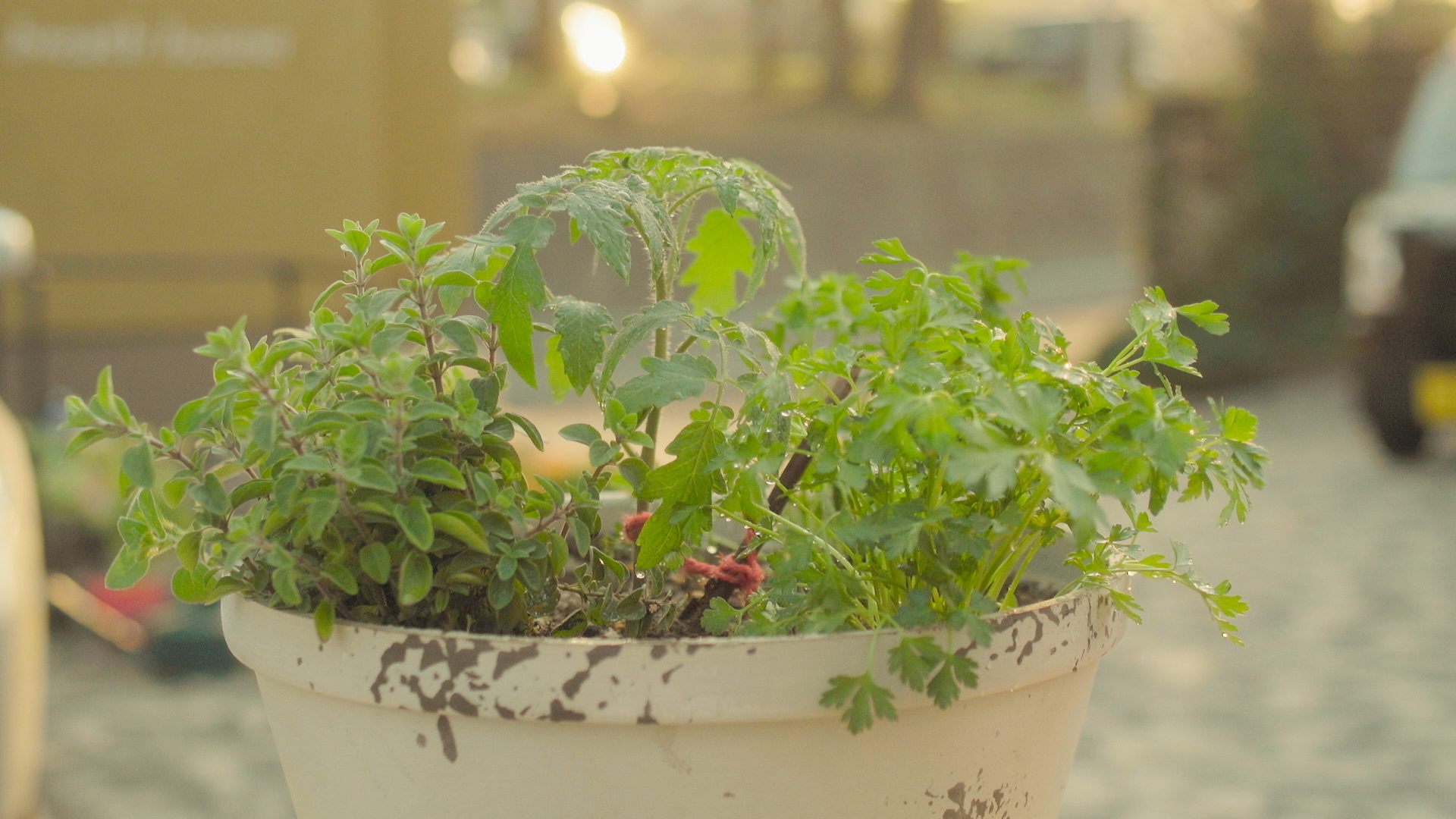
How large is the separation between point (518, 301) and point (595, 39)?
907 centimetres

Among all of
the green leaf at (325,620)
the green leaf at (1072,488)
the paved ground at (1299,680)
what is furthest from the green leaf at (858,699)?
the paved ground at (1299,680)

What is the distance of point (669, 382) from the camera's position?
1.95ft

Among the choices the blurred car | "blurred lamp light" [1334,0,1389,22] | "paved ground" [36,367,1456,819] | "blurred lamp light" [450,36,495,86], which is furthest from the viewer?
"blurred lamp light" [450,36,495,86]

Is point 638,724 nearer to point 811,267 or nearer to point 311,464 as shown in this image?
point 311,464

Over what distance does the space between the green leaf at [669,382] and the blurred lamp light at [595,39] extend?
8.66m

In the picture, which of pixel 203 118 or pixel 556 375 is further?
pixel 203 118

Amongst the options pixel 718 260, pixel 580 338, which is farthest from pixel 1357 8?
pixel 580 338

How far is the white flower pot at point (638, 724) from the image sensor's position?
519mm

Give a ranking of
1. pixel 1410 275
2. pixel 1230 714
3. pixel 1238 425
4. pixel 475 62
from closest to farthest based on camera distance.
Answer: pixel 1238 425, pixel 1230 714, pixel 1410 275, pixel 475 62

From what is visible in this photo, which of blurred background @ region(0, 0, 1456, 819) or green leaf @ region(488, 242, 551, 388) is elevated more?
green leaf @ region(488, 242, 551, 388)

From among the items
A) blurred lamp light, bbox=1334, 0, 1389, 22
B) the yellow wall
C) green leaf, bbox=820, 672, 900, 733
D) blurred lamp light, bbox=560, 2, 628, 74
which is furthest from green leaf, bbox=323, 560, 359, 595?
blurred lamp light, bbox=1334, 0, 1389, 22

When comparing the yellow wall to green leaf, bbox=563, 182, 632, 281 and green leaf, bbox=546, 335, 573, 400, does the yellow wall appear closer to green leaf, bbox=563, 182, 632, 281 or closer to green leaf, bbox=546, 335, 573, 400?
green leaf, bbox=546, 335, 573, 400

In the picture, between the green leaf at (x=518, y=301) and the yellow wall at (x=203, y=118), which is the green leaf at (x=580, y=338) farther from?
the yellow wall at (x=203, y=118)

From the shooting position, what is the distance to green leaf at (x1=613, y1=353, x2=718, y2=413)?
0.59 metres
